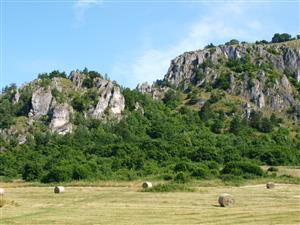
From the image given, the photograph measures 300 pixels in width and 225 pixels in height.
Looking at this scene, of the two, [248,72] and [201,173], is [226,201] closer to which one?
[201,173]

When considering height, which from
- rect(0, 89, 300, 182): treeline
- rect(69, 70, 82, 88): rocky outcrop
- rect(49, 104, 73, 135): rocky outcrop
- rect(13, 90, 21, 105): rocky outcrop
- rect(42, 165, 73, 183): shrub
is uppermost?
rect(69, 70, 82, 88): rocky outcrop

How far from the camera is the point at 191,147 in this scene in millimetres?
86875

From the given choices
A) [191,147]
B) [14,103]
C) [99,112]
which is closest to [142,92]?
[99,112]

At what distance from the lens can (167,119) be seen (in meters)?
118

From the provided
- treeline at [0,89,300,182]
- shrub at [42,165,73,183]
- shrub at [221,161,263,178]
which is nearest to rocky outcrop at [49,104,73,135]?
treeline at [0,89,300,182]

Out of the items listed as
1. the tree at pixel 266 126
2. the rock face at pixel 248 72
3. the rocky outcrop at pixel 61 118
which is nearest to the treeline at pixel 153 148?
the tree at pixel 266 126

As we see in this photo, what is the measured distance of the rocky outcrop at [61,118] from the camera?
113494 millimetres

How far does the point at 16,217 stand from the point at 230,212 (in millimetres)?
9260

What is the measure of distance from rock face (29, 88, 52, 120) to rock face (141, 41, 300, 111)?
103 feet

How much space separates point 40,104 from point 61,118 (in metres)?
6.95

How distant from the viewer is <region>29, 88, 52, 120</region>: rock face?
118688mm

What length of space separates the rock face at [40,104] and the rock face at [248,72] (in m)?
31.5

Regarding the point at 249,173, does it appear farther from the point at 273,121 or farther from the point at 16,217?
the point at 273,121

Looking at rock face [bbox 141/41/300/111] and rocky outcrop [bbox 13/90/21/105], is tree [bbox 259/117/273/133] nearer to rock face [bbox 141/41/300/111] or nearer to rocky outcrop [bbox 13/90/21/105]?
rock face [bbox 141/41/300/111]
